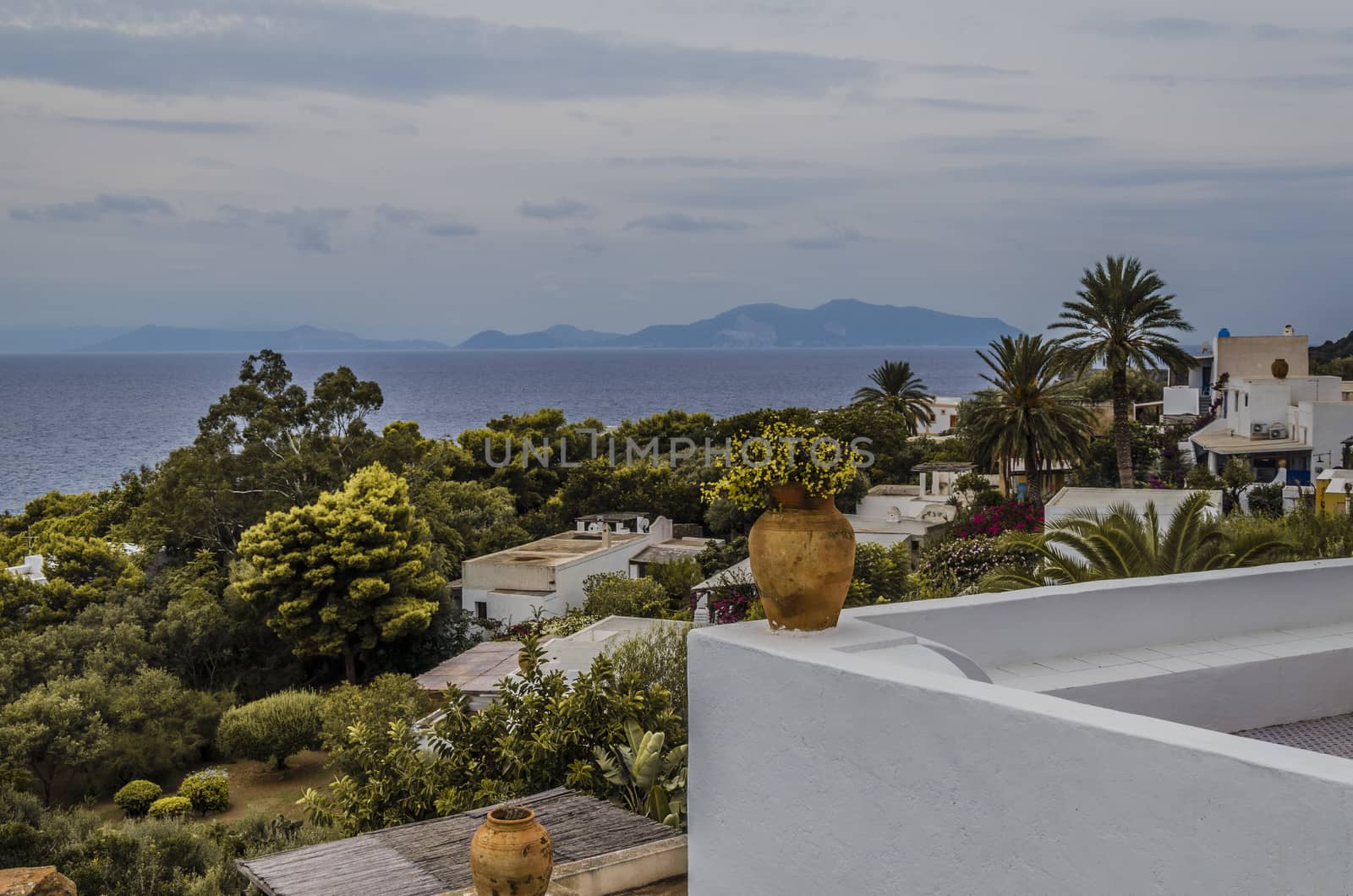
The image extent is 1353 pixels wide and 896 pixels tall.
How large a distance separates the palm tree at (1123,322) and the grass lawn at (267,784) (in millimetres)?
25463

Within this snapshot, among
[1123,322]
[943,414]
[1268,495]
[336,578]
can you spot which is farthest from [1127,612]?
[943,414]

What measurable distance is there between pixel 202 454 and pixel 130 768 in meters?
16.3

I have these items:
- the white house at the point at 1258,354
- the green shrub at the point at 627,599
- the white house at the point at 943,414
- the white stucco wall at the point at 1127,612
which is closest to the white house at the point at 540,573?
the green shrub at the point at 627,599

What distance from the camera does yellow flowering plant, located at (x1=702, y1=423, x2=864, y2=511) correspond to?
4.02 m

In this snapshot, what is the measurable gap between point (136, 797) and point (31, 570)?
13154 mm

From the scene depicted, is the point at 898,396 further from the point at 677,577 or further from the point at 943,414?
the point at 677,577

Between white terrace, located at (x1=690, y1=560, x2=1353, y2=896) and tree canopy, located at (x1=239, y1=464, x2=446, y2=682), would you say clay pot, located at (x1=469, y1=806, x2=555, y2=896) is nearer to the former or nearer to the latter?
white terrace, located at (x1=690, y1=560, x2=1353, y2=896)

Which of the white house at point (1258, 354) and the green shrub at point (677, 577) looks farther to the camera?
the white house at point (1258, 354)

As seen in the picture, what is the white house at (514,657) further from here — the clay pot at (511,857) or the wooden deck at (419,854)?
the clay pot at (511,857)

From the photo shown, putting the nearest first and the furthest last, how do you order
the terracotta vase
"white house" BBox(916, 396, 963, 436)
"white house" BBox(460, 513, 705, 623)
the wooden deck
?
the terracotta vase
the wooden deck
"white house" BBox(460, 513, 705, 623)
"white house" BBox(916, 396, 963, 436)

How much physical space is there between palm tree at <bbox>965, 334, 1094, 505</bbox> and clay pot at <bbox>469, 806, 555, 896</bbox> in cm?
3280

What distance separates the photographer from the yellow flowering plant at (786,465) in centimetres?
402

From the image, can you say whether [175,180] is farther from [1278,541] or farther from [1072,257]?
[1278,541]

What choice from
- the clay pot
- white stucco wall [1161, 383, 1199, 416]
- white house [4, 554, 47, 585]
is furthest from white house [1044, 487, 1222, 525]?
white stucco wall [1161, 383, 1199, 416]
